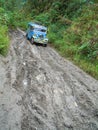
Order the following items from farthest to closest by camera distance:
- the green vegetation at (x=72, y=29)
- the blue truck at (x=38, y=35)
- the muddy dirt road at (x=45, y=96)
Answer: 1. the blue truck at (x=38, y=35)
2. the green vegetation at (x=72, y=29)
3. the muddy dirt road at (x=45, y=96)

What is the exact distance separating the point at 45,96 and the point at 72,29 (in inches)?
531

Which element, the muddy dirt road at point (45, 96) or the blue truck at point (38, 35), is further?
the blue truck at point (38, 35)

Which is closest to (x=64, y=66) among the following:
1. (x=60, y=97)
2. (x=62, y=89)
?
(x=62, y=89)

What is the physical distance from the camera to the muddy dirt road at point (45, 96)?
6.82m

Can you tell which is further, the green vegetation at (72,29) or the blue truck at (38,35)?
the blue truck at (38,35)

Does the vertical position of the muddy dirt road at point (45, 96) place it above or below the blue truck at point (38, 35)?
above

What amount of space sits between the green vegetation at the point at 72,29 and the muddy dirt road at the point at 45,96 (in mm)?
2045

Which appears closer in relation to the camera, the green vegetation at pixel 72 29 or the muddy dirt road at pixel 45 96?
the muddy dirt road at pixel 45 96

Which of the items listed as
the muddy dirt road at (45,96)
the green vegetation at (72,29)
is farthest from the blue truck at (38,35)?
the muddy dirt road at (45,96)

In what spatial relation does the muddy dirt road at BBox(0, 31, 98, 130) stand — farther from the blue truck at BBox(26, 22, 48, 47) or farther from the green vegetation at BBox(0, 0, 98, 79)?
the blue truck at BBox(26, 22, 48, 47)

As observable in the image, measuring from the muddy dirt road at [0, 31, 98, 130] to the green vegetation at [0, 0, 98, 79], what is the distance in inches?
80.5

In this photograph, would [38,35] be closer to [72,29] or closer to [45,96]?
[72,29]

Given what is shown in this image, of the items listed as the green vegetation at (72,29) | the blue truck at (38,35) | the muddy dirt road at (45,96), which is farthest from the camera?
the blue truck at (38,35)

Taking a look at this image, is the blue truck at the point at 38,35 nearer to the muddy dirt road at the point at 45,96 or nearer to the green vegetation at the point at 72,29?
the green vegetation at the point at 72,29
